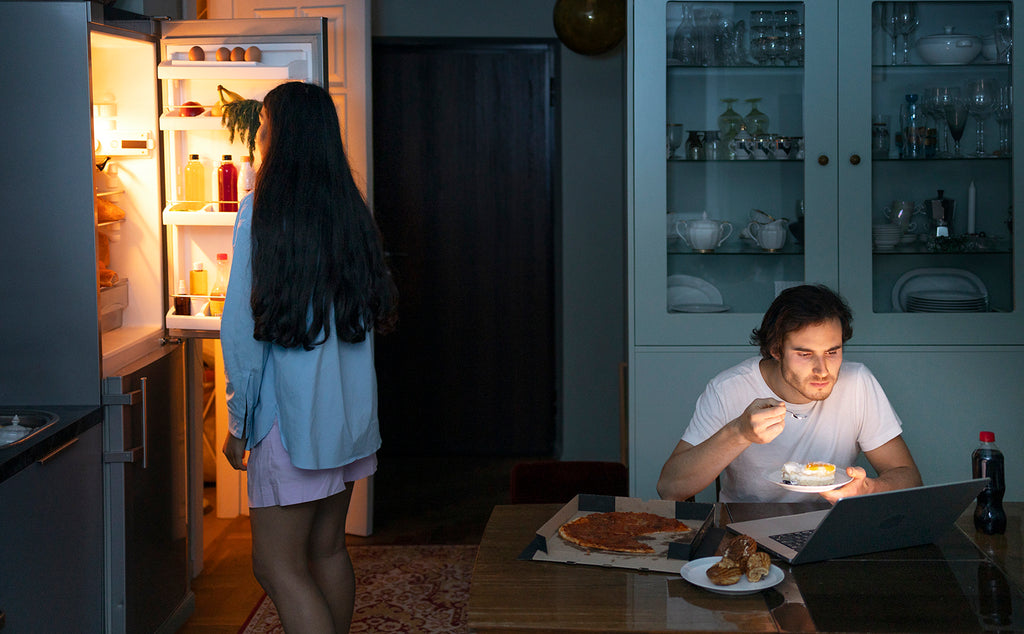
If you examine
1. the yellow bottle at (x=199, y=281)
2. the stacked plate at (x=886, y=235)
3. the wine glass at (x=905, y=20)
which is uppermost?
the wine glass at (x=905, y=20)

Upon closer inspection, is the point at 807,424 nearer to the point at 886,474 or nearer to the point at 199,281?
the point at 886,474

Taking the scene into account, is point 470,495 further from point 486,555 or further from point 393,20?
point 486,555

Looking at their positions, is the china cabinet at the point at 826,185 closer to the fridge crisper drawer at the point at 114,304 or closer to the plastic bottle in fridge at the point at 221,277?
the plastic bottle in fridge at the point at 221,277

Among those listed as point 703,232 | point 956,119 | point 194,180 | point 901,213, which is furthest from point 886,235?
point 194,180

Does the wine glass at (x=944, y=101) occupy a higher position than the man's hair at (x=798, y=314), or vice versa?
the wine glass at (x=944, y=101)

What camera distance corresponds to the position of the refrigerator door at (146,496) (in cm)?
255

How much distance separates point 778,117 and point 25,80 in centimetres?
206

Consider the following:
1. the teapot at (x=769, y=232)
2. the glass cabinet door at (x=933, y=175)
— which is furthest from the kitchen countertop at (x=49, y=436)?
the glass cabinet door at (x=933, y=175)

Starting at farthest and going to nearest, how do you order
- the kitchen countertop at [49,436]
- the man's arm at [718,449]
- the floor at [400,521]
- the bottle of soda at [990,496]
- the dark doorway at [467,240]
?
the dark doorway at [467,240]
the floor at [400,521]
the kitchen countertop at [49,436]
the man's arm at [718,449]
the bottle of soda at [990,496]

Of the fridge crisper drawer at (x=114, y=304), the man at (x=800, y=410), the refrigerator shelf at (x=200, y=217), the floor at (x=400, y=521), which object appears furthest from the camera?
the floor at (x=400, y=521)

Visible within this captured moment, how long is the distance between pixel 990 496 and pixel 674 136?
5.11 feet

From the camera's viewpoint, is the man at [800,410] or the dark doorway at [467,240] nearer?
the man at [800,410]

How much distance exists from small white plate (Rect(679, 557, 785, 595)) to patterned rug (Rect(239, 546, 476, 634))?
62.8 inches

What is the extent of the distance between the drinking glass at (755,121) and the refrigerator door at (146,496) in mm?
1835
